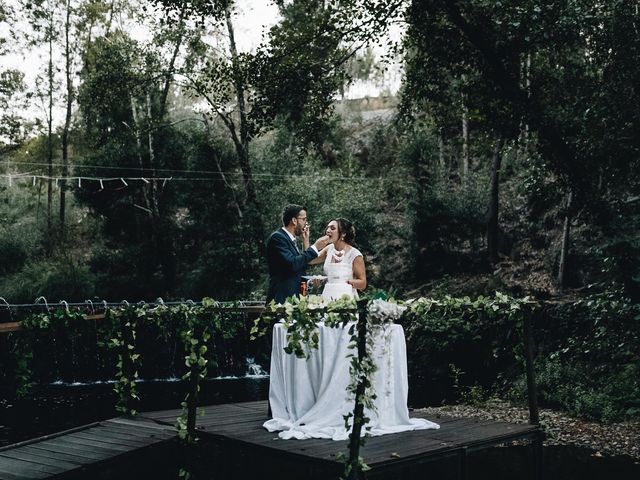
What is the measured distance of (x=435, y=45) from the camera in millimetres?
13070

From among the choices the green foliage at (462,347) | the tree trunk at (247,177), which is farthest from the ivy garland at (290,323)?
the tree trunk at (247,177)

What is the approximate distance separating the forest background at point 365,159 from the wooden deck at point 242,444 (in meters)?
4.86

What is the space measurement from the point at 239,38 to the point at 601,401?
20906mm

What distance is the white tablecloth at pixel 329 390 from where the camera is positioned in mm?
6285

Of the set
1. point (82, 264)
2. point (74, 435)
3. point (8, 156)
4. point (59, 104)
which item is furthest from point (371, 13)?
point (8, 156)

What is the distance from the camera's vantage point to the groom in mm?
7059

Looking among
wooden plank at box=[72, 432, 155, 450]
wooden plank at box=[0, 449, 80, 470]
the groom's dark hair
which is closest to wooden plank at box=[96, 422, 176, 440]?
wooden plank at box=[72, 432, 155, 450]

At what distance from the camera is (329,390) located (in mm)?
6301

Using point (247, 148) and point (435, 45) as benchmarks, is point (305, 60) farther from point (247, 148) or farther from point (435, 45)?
point (247, 148)

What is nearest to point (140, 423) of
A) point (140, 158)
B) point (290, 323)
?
point (290, 323)

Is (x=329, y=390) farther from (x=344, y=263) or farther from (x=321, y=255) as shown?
(x=321, y=255)

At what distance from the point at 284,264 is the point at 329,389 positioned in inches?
56.6

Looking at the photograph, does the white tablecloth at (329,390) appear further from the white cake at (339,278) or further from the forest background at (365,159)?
the forest background at (365,159)

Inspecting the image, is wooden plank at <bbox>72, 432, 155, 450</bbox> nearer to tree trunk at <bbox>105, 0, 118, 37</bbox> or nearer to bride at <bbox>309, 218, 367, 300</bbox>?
bride at <bbox>309, 218, 367, 300</bbox>
